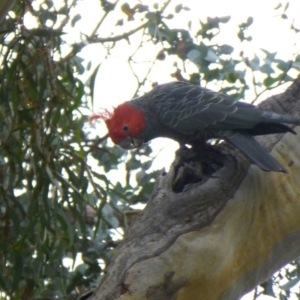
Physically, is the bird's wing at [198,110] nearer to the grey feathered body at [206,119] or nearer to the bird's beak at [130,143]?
the grey feathered body at [206,119]

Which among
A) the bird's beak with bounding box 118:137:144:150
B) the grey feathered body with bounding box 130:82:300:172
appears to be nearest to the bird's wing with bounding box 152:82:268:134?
the grey feathered body with bounding box 130:82:300:172

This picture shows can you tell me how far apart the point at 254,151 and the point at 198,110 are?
0.30 meters

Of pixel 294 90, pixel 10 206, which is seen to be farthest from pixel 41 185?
pixel 294 90

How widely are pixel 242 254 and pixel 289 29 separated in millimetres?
989

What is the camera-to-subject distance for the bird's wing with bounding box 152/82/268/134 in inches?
71.1

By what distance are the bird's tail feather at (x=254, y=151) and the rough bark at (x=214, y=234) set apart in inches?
1.7

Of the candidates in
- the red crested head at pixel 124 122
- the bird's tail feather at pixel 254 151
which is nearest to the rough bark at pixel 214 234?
the bird's tail feather at pixel 254 151

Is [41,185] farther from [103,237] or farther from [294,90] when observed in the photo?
[294,90]

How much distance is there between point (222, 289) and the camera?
156 centimetres

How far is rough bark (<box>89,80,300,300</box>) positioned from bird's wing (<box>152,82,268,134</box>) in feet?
0.30

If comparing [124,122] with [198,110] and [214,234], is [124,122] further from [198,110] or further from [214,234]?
[214,234]

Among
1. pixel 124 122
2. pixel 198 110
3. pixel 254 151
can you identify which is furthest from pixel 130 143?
pixel 254 151

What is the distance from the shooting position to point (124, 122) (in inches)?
82.9

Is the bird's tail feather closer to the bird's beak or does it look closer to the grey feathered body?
the grey feathered body
